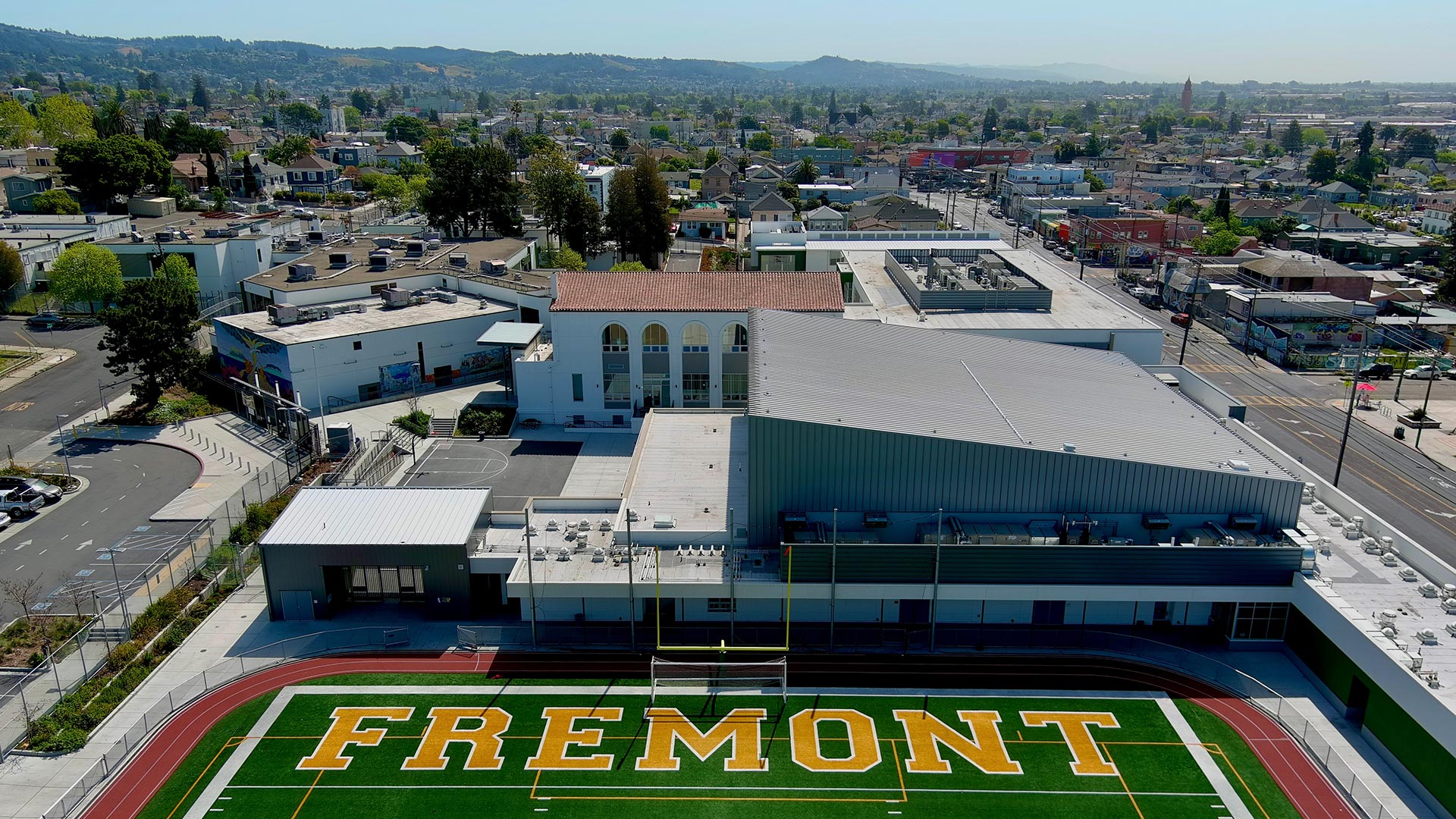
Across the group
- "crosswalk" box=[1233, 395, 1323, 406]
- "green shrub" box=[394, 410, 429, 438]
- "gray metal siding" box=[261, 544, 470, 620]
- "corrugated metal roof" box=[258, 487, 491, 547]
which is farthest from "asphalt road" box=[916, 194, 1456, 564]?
"green shrub" box=[394, 410, 429, 438]

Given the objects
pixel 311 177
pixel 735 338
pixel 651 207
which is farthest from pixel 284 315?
pixel 311 177

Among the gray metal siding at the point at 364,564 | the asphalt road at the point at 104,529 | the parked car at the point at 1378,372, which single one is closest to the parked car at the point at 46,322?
the asphalt road at the point at 104,529

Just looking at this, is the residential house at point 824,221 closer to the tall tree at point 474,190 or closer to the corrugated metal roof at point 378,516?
the tall tree at point 474,190

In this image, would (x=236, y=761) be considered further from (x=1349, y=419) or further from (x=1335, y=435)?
(x=1335, y=435)

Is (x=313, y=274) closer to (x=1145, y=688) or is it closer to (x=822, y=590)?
(x=822, y=590)

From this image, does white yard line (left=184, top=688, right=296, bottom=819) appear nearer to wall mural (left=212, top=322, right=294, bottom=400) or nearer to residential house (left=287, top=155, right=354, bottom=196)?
wall mural (left=212, top=322, right=294, bottom=400)
